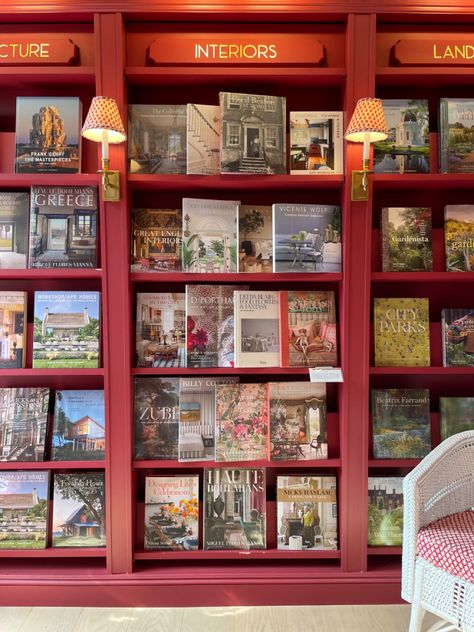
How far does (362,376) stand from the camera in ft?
7.79

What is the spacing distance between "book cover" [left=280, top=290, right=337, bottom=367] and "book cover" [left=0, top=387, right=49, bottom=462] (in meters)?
1.11

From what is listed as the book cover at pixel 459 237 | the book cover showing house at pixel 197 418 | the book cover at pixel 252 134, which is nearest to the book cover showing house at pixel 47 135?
the book cover at pixel 252 134

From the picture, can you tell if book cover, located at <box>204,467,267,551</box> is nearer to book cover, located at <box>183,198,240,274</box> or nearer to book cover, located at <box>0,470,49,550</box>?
book cover, located at <box>0,470,49,550</box>

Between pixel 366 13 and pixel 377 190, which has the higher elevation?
pixel 366 13

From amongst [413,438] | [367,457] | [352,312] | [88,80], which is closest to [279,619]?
[367,457]

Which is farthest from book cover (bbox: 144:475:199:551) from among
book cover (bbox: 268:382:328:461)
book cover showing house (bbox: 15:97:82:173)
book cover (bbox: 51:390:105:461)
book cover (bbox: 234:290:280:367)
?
book cover showing house (bbox: 15:97:82:173)

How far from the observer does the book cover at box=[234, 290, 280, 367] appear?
2400 millimetres

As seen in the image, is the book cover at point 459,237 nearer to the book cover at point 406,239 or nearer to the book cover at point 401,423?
the book cover at point 406,239

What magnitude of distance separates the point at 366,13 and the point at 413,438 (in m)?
1.85

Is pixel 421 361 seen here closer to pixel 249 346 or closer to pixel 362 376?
pixel 362 376

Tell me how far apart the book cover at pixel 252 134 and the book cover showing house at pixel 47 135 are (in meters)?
0.66

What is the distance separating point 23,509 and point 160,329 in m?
1.02

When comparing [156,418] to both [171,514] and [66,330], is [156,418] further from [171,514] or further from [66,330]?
[66,330]

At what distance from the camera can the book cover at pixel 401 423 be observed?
244 cm
